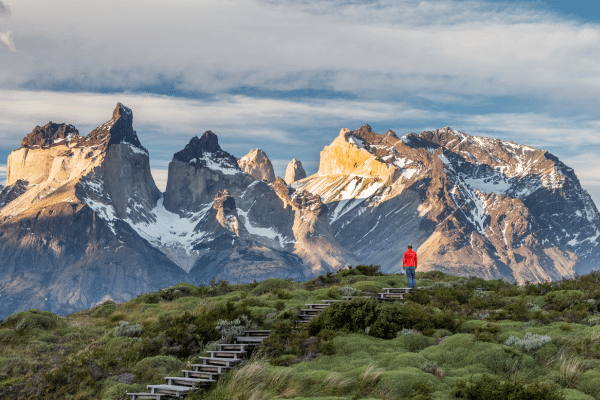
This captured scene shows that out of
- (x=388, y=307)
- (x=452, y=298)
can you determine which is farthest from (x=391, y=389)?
(x=452, y=298)

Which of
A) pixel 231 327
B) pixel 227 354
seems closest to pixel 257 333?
pixel 231 327

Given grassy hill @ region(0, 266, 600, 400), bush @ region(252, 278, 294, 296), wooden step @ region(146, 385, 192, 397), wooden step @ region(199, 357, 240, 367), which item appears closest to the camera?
grassy hill @ region(0, 266, 600, 400)

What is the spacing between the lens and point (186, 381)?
18.0m

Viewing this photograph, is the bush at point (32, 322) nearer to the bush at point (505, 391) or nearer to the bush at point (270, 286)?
the bush at point (270, 286)

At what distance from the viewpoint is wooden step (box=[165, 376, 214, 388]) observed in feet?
58.4

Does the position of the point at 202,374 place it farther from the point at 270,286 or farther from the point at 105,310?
the point at 270,286

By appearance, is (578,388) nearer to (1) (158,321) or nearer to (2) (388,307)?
(2) (388,307)

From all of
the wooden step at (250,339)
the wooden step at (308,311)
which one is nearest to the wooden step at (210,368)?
the wooden step at (250,339)

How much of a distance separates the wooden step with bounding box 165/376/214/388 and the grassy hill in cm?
36

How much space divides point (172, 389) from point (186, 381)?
1.90 ft

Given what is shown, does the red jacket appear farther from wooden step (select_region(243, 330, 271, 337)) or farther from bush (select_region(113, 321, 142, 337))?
bush (select_region(113, 321, 142, 337))

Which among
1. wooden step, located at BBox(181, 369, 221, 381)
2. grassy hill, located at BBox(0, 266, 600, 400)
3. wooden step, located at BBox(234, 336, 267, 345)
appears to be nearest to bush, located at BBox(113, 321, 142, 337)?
grassy hill, located at BBox(0, 266, 600, 400)

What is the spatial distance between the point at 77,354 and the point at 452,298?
16894 millimetres

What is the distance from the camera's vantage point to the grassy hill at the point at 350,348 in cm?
1602
